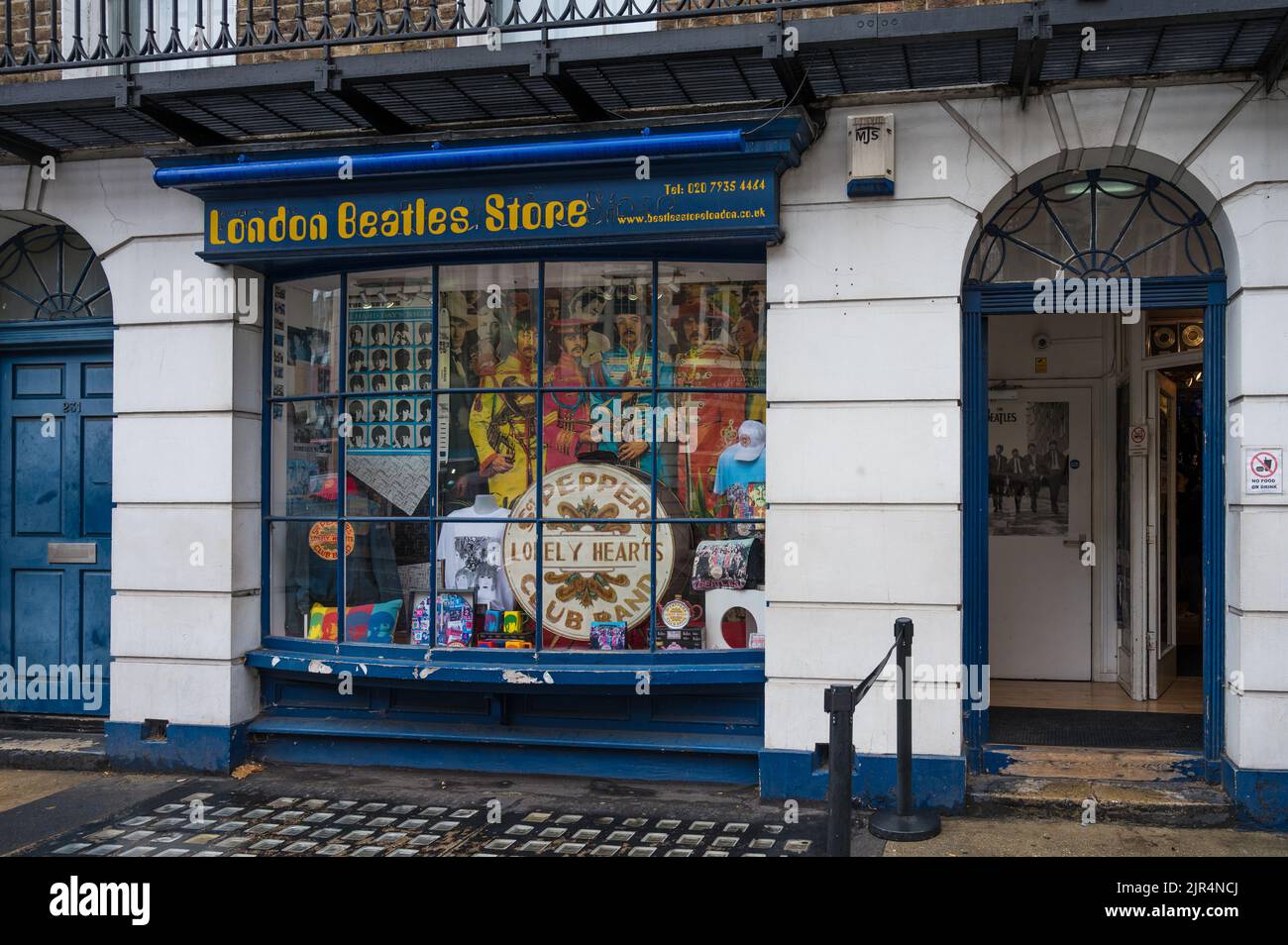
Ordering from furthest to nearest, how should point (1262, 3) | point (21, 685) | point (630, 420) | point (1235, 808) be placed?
point (21, 685) < point (630, 420) < point (1235, 808) < point (1262, 3)

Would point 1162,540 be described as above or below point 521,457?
below

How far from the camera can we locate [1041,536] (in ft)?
30.7

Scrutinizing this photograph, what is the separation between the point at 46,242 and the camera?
27.7 ft

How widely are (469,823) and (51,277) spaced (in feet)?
16.8

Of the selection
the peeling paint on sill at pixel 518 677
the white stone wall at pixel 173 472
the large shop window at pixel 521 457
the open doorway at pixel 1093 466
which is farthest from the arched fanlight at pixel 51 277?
the open doorway at pixel 1093 466

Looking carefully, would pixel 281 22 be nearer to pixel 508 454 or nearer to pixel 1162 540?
pixel 508 454

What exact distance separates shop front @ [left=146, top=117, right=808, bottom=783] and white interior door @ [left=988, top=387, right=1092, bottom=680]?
9.97 ft

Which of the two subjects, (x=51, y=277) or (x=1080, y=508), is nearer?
(x=51, y=277)

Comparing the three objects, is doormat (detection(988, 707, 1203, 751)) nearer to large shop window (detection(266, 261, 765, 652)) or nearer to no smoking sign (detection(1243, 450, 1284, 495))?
no smoking sign (detection(1243, 450, 1284, 495))

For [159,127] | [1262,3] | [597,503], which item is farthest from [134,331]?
[1262,3]

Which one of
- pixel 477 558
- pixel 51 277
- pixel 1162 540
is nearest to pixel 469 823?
pixel 477 558

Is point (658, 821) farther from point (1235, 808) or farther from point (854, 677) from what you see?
point (1235, 808)

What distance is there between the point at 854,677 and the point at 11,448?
6.22 m

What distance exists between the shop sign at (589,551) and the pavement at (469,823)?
1.08 metres
